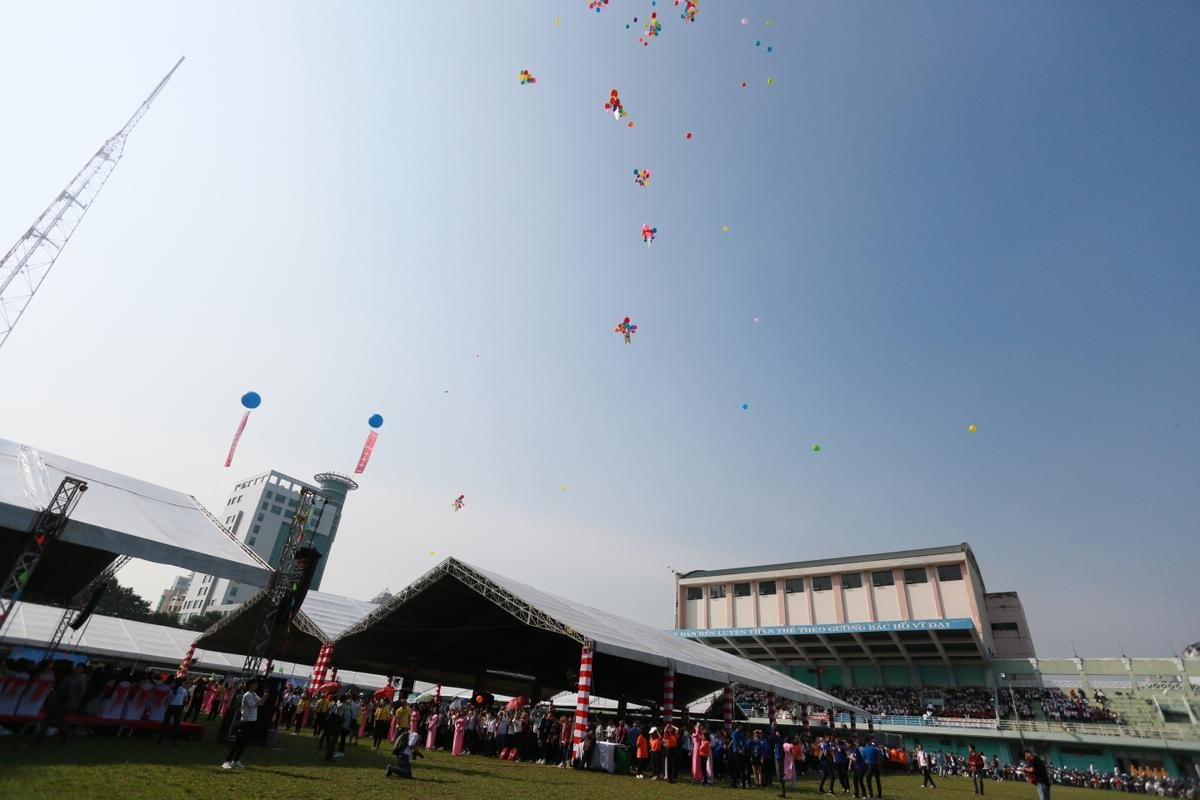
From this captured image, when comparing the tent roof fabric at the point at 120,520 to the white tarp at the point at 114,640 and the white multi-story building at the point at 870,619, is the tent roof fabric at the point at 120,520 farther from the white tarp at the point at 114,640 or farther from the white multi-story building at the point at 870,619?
the white multi-story building at the point at 870,619

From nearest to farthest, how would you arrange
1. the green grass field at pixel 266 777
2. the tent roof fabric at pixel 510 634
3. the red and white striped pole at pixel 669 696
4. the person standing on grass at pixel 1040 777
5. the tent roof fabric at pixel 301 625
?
the green grass field at pixel 266 777, the person standing on grass at pixel 1040 777, the tent roof fabric at pixel 510 634, the red and white striped pole at pixel 669 696, the tent roof fabric at pixel 301 625

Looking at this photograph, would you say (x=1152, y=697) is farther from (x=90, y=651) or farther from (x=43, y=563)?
(x=90, y=651)

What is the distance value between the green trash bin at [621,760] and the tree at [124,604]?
85088mm

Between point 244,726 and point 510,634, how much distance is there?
17.2 meters

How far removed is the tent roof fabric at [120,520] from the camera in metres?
12.7

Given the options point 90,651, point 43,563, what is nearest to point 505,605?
point 43,563

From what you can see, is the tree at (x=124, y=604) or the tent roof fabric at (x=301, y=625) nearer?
the tent roof fabric at (x=301, y=625)

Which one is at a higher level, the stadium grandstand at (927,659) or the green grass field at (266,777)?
the stadium grandstand at (927,659)

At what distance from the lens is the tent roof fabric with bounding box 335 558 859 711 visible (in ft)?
63.4

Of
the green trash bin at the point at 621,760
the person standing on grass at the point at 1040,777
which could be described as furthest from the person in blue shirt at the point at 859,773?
the green trash bin at the point at 621,760

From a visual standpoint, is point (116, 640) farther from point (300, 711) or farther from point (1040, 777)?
point (1040, 777)

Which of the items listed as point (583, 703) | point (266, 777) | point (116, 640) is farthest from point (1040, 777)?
point (116, 640)

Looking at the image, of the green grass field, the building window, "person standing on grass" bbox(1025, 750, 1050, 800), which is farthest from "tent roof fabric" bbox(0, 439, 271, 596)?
the building window

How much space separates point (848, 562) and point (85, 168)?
2666 inches
